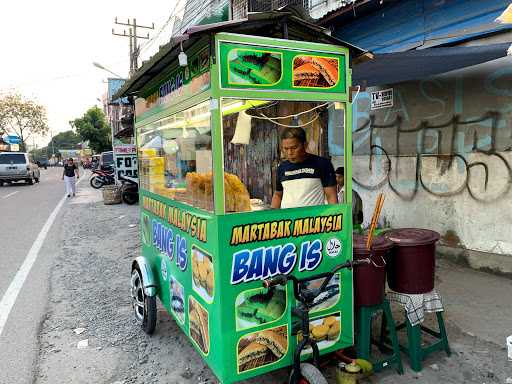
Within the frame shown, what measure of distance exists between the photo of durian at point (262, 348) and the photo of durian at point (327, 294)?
0.98 feet

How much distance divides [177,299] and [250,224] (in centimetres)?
122

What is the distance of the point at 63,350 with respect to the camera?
3689 millimetres

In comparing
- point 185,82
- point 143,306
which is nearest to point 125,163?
point 143,306

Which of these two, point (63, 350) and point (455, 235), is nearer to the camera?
point (63, 350)

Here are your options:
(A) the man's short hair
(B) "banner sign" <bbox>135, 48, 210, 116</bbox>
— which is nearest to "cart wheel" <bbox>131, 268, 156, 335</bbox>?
(B) "banner sign" <bbox>135, 48, 210, 116</bbox>

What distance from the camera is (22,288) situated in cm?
537

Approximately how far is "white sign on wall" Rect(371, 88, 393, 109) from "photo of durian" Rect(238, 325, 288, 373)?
4.99 m

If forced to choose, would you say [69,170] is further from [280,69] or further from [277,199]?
[280,69]

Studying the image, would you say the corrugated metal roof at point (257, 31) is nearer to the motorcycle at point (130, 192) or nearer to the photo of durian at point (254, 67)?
the photo of durian at point (254, 67)

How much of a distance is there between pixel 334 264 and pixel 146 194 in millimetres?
2332

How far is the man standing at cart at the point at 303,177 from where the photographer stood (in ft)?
10.4

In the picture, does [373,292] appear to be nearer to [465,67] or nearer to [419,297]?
[419,297]

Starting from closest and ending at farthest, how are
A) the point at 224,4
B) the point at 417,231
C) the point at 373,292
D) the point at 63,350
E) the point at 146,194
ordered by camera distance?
1. the point at 373,292
2. the point at 417,231
3. the point at 63,350
4. the point at 146,194
5. the point at 224,4

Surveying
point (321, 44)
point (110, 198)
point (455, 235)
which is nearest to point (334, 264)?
point (321, 44)
